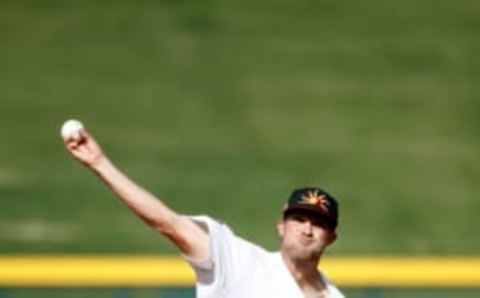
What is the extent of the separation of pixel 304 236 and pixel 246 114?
16.3 ft

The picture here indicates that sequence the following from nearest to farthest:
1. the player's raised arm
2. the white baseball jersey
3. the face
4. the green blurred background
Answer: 1. the player's raised arm
2. the white baseball jersey
3. the face
4. the green blurred background

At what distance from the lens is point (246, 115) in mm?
8039

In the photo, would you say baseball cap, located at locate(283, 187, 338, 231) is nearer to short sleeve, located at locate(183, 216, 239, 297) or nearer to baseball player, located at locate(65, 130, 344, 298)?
baseball player, located at locate(65, 130, 344, 298)

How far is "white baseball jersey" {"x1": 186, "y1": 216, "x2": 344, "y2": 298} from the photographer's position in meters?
2.92

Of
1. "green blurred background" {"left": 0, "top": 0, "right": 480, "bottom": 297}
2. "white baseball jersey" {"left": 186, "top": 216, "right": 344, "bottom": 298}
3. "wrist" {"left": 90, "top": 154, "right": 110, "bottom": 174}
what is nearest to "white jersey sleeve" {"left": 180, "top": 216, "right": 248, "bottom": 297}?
"white baseball jersey" {"left": 186, "top": 216, "right": 344, "bottom": 298}

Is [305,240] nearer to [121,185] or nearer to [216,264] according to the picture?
[216,264]

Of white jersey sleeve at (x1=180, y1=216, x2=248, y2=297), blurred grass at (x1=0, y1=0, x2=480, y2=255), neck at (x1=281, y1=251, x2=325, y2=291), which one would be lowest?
white jersey sleeve at (x1=180, y1=216, x2=248, y2=297)

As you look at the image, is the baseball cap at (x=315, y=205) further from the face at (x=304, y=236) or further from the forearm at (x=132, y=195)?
the forearm at (x=132, y=195)

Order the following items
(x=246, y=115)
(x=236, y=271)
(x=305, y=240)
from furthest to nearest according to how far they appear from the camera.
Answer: (x=246, y=115) → (x=305, y=240) → (x=236, y=271)

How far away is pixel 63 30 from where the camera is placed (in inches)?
339

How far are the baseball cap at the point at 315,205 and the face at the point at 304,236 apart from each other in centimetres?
2

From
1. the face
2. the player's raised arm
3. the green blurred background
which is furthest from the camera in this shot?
the green blurred background

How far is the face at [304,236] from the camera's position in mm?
3094

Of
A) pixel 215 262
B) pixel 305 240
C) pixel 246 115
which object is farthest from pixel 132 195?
pixel 246 115
